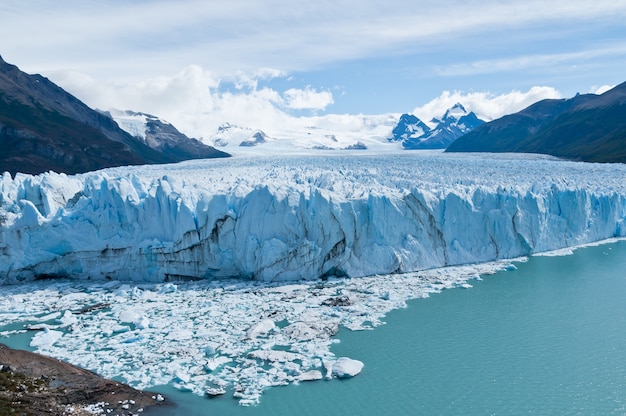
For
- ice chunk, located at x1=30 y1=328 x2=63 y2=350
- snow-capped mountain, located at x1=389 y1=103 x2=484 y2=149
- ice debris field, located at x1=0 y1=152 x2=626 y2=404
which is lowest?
ice chunk, located at x1=30 y1=328 x2=63 y2=350

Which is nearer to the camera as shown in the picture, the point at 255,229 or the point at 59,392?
the point at 59,392

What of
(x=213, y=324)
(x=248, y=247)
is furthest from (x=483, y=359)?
(x=248, y=247)

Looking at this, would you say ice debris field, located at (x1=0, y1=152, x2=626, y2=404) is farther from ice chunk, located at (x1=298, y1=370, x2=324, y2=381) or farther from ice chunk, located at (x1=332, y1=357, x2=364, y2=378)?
ice chunk, located at (x1=298, y1=370, x2=324, y2=381)

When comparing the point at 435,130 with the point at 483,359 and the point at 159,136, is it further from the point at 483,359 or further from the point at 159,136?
the point at 483,359

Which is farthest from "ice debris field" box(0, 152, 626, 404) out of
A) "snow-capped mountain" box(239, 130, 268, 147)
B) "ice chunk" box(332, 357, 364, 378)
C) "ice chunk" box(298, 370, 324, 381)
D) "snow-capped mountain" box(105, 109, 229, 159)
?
"snow-capped mountain" box(239, 130, 268, 147)

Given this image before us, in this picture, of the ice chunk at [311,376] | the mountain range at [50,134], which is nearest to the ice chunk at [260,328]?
the ice chunk at [311,376]

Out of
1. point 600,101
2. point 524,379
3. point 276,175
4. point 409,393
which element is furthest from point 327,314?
point 600,101
